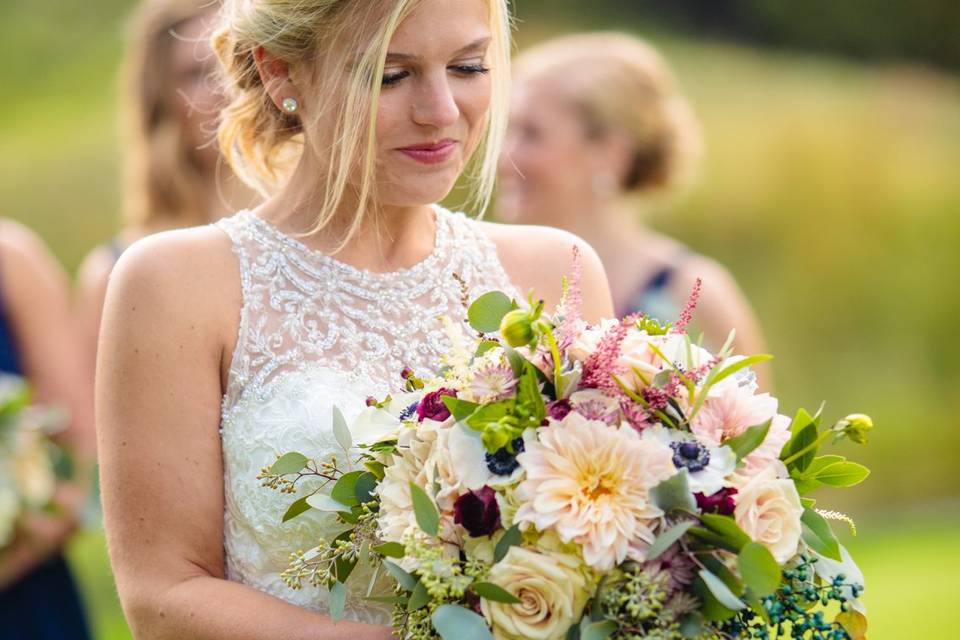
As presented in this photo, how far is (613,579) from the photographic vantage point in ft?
7.66

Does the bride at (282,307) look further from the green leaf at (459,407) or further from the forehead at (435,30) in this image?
the green leaf at (459,407)

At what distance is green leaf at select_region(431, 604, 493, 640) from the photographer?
2344 mm

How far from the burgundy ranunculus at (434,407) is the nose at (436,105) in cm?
70

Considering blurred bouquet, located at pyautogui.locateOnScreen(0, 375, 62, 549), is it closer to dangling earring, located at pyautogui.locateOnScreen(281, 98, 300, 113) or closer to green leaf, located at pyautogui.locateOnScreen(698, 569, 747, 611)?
dangling earring, located at pyautogui.locateOnScreen(281, 98, 300, 113)

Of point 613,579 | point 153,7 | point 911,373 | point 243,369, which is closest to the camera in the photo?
point 613,579

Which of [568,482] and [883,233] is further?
[883,233]

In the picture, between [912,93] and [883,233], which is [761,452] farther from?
[912,93]

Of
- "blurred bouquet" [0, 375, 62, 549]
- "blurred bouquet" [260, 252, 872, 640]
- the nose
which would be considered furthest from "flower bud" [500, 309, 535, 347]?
"blurred bouquet" [0, 375, 62, 549]

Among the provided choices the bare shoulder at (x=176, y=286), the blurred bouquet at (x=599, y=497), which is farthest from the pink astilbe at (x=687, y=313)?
the bare shoulder at (x=176, y=286)

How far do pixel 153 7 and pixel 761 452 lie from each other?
3918mm

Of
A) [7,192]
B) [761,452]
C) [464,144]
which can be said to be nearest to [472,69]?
[464,144]

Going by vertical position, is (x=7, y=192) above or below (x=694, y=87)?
below

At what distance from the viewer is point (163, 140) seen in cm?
559

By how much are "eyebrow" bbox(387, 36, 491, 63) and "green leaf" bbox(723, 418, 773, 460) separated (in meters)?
1.11
